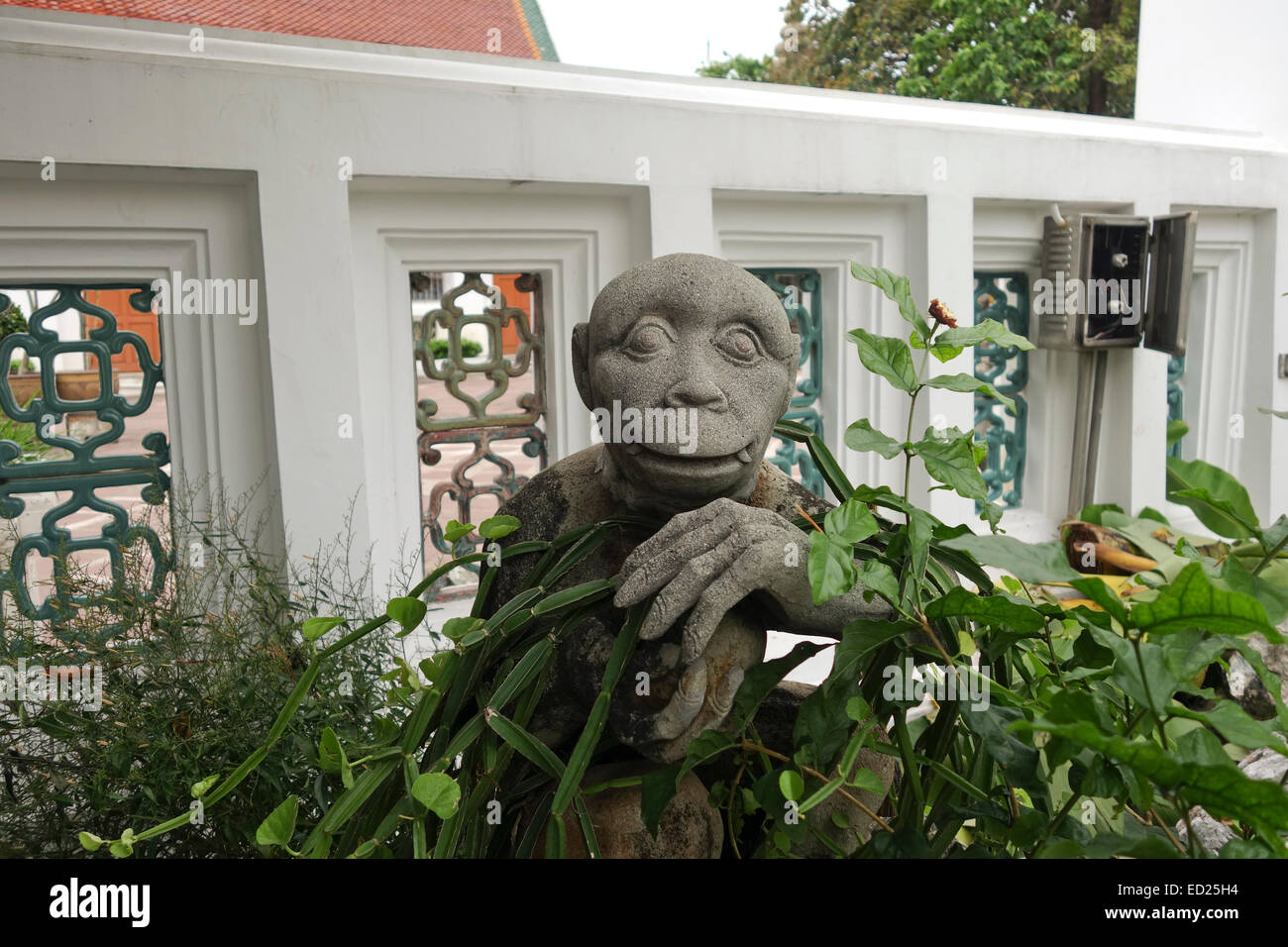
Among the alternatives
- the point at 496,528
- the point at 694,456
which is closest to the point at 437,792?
the point at 496,528

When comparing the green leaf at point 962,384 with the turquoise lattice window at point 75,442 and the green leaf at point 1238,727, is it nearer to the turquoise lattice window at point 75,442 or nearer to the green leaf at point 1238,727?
the green leaf at point 1238,727

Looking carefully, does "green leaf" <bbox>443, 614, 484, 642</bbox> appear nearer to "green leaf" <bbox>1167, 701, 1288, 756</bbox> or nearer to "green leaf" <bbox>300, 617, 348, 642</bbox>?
"green leaf" <bbox>300, 617, 348, 642</bbox>

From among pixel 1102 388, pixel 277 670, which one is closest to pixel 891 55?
pixel 1102 388

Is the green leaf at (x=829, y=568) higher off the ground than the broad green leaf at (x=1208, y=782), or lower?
higher

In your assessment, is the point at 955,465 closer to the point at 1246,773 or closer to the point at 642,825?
the point at 642,825

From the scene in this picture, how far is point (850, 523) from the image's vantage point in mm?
884

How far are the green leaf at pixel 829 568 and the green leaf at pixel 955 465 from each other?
136 mm

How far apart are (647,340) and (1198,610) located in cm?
71

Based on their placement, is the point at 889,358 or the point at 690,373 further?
the point at 690,373

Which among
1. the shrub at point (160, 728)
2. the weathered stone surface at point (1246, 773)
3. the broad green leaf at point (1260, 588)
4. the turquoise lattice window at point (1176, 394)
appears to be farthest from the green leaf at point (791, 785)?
the turquoise lattice window at point (1176, 394)

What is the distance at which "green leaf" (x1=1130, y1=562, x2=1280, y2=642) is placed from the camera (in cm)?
67

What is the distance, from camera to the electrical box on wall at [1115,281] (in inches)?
148

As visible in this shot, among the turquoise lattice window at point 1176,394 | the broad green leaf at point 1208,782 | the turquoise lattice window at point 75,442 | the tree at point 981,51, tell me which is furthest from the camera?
the tree at point 981,51

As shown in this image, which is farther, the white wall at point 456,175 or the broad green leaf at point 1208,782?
the white wall at point 456,175
